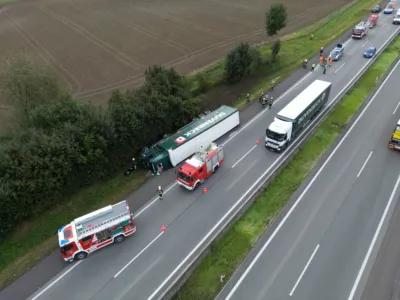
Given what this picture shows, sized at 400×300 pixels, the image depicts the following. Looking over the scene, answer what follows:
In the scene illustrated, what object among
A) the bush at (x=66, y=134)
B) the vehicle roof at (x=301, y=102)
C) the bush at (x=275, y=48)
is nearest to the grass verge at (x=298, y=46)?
the bush at (x=275, y=48)

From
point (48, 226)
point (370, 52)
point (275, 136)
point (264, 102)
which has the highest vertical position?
point (370, 52)

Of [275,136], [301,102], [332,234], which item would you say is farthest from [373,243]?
[301,102]

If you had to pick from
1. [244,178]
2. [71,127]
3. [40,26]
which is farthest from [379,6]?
[40,26]

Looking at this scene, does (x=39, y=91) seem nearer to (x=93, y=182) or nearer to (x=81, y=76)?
(x=93, y=182)

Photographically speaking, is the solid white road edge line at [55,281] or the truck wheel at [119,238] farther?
the truck wheel at [119,238]

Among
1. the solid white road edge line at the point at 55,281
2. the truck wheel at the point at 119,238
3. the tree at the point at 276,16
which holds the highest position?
the tree at the point at 276,16

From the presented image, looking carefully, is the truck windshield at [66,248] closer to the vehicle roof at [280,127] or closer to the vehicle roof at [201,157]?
the vehicle roof at [201,157]

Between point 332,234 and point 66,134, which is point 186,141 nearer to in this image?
point 66,134
